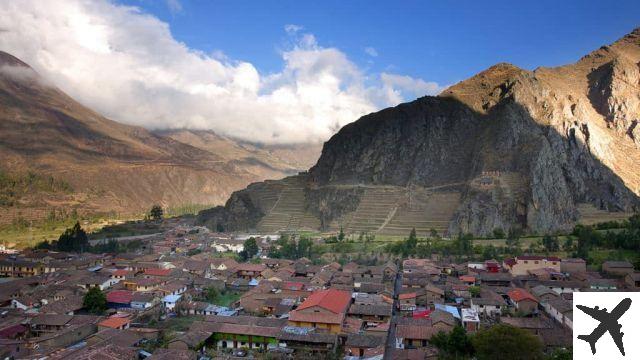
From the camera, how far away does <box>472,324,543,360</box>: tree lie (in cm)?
2422

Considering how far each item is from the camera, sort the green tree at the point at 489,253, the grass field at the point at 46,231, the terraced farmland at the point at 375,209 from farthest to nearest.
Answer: the terraced farmland at the point at 375,209 < the grass field at the point at 46,231 < the green tree at the point at 489,253

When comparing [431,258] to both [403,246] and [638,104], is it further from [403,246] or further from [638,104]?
[638,104]

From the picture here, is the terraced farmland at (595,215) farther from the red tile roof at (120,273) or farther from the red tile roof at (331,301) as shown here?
the red tile roof at (120,273)

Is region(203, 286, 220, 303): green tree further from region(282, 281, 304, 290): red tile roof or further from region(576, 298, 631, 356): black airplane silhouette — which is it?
region(576, 298, 631, 356): black airplane silhouette

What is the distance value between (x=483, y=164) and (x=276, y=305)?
236 feet

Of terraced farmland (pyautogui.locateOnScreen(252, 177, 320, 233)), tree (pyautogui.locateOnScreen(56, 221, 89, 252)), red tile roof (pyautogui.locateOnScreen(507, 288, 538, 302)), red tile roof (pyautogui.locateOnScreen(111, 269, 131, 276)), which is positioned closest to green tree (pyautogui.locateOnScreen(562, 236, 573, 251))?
red tile roof (pyautogui.locateOnScreen(507, 288, 538, 302))

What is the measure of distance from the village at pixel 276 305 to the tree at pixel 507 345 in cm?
123

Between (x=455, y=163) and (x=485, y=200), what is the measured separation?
23109 millimetres

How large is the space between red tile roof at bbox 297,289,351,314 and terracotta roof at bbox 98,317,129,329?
1331cm

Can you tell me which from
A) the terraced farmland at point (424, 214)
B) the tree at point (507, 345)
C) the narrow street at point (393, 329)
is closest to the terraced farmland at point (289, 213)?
the terraced farmland at point (424, 214)

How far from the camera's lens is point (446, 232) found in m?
86.4

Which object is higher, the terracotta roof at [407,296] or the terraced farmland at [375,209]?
the terraced farmland at [375,209]

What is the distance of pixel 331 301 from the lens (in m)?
37.2

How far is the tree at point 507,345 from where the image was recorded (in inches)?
953
